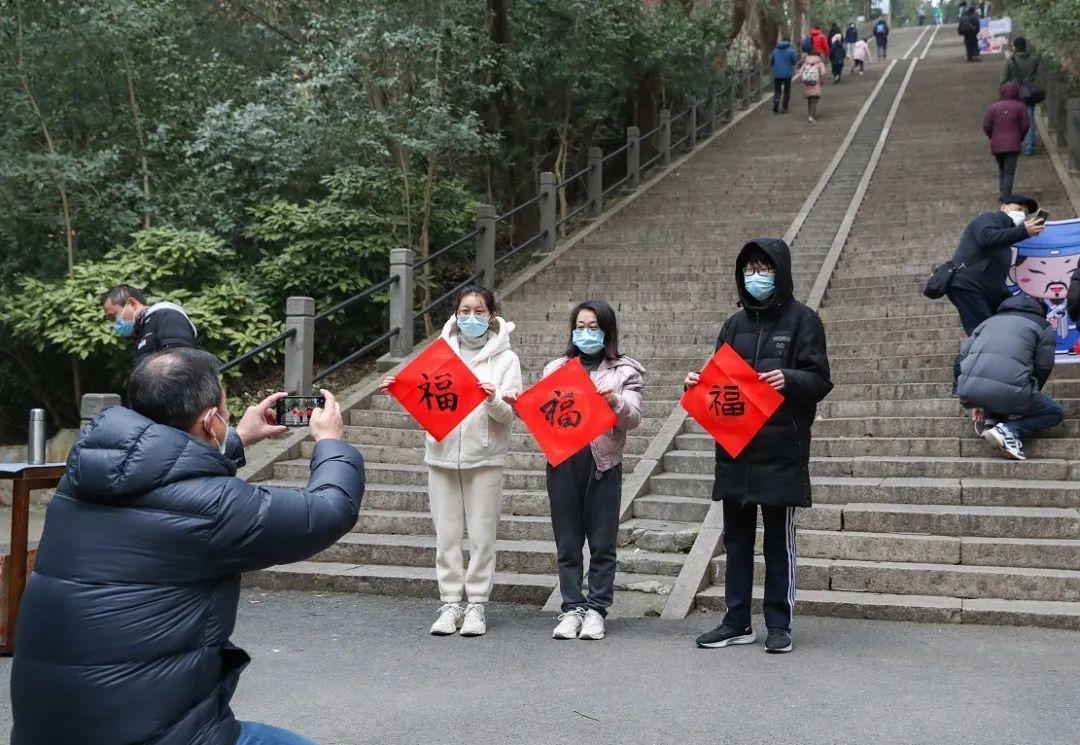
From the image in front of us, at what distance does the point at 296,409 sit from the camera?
3486 mm

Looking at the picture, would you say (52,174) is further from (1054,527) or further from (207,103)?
(1054,527)

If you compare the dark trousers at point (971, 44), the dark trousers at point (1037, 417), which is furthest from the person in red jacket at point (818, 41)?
the dark trousers at point (1037, 417)

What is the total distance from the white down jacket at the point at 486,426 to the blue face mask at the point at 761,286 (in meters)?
1.41

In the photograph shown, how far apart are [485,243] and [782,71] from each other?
542 inches

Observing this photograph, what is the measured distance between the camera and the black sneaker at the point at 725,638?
6137mm

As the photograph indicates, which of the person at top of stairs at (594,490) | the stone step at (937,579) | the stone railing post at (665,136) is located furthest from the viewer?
the stone railing post at (665,136)

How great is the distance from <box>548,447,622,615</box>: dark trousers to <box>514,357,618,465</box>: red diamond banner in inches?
7.6

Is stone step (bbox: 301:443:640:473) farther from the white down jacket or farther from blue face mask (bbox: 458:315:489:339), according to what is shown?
blue face mask (bbox: 458:315:489:339)

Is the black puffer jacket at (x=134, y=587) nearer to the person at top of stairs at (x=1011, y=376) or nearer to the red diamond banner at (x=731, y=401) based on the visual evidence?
the red diamond banner at (x=731, y=401)

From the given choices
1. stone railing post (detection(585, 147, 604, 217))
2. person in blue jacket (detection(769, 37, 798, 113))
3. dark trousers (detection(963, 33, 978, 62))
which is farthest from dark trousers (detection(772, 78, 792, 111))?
dark trousers (detection(963, 33, 978, 62))

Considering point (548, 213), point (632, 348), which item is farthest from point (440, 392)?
point (548, 213)

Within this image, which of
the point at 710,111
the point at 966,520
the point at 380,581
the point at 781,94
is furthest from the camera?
the point at 781,94

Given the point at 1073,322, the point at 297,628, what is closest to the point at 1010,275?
the point at 1073,322

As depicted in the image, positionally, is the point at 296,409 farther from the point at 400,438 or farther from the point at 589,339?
the point at 400,438
